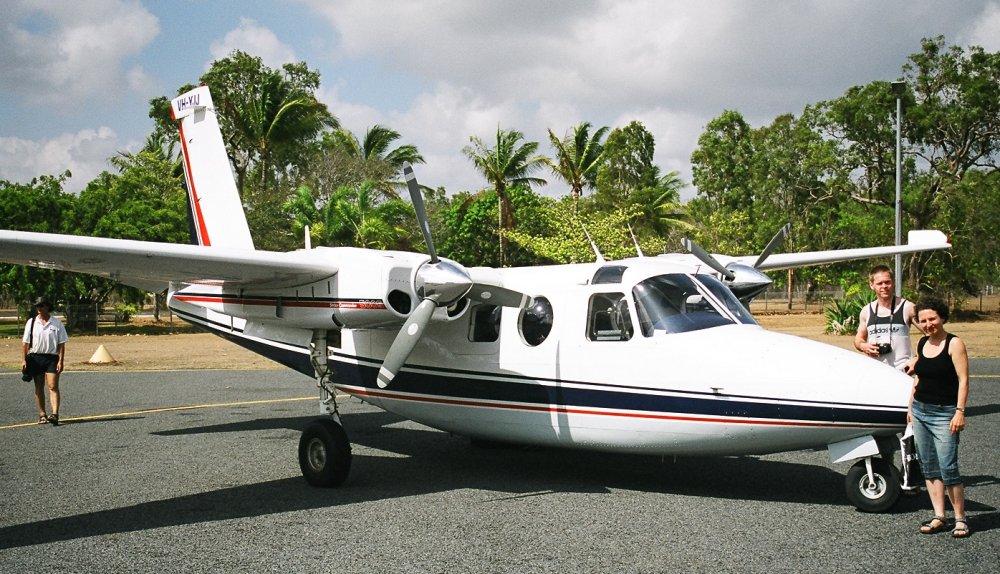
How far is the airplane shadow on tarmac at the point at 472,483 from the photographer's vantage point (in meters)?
7.49

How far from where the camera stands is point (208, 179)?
42.0 feet

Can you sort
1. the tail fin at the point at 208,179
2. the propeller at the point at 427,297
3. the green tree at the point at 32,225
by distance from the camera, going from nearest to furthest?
the propeller at the point at 427,297 < the tail fin at the point at 208,179 < the green tree at the point at 32,225

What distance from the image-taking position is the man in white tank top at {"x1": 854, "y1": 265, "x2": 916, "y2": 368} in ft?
27.2

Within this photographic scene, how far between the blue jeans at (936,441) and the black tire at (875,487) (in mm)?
666

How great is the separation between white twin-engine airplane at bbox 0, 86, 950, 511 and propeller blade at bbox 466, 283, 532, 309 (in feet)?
0.05

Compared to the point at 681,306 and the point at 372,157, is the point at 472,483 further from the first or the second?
the point at 372,157

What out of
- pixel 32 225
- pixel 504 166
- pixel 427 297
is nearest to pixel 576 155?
pixel 504 166

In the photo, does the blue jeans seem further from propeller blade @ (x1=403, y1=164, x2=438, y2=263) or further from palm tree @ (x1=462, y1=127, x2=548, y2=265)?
palm tree @ (x1=462, y1=127, x2=548, y2=265)

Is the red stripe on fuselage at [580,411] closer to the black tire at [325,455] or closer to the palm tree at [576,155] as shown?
the black tire at [325,455]

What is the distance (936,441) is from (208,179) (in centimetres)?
1077

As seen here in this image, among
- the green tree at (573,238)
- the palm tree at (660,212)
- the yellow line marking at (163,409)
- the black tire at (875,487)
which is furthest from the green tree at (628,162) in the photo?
the black tire at (875,487)

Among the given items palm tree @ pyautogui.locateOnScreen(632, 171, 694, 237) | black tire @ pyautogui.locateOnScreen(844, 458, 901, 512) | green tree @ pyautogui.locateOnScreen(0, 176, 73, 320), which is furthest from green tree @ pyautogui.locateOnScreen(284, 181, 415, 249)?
black tire @ pyautogui.locateOnScreen(844, 458, 901, 512)

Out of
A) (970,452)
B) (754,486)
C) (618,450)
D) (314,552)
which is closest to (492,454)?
(618,450)

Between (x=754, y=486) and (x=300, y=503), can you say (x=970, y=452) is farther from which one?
(x=300, y=503)
